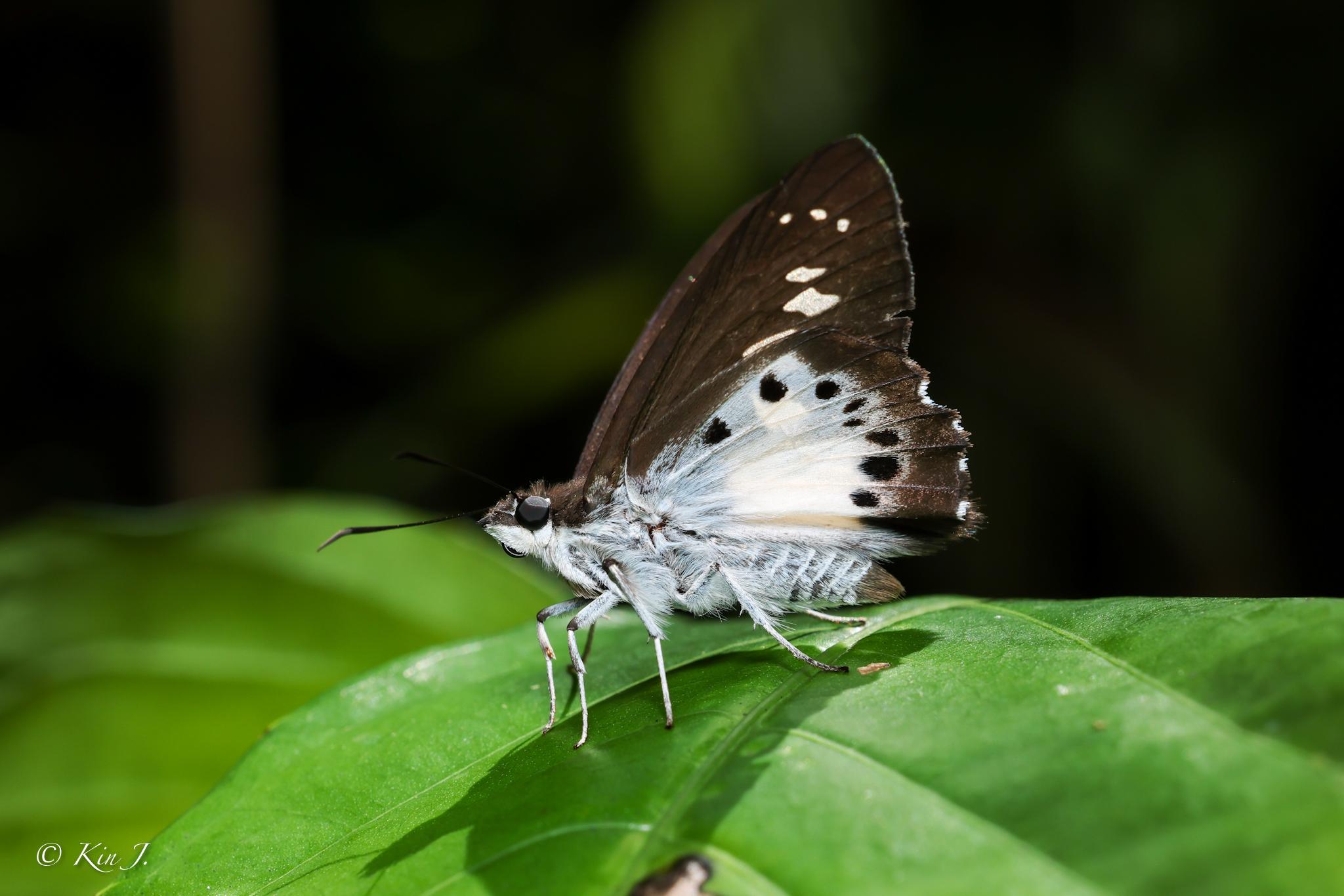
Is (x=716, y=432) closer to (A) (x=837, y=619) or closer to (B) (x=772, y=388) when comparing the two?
(B) (x=772, y=388)

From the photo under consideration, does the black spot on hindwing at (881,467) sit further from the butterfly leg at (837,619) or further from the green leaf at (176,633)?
the green leaf at (176,633)

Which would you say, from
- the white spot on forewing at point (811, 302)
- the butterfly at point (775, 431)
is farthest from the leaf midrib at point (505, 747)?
the white spot on forewing at point (811, 302)

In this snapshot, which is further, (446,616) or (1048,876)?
(446,616)

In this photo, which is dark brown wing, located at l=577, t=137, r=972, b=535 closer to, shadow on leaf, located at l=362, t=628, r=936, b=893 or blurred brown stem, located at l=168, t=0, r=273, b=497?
shadow on leaf, located at l=362, t=628, r=936, b=893

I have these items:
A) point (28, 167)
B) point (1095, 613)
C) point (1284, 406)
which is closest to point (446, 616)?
point (1095, 613)

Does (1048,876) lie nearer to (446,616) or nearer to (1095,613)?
(1095,613)

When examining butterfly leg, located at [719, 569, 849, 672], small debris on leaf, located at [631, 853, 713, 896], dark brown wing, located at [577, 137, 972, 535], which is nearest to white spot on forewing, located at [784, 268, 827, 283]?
dark brown wing, located at [577, 137, 972, 535]
